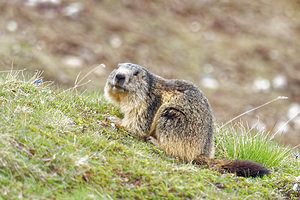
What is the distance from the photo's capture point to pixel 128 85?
726 centimetres

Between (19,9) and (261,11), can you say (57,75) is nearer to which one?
(19,9)

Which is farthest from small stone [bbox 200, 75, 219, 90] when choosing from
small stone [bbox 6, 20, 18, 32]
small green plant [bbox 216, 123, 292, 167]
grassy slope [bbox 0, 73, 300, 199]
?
grassy slope [bbox 0, 73, 300, 199]

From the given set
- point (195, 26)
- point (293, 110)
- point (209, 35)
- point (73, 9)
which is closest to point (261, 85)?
point (293, 110)

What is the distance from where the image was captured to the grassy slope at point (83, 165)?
4.79 metres

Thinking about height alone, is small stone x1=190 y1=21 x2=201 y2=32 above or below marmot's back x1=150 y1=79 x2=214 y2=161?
above

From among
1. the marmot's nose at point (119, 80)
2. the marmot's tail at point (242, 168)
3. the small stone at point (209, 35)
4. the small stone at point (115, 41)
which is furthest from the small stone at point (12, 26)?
the marmot's tail at point (242, 168)

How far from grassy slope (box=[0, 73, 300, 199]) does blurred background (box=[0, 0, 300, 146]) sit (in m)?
7.30

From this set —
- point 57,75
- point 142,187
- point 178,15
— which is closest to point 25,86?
point 142,187

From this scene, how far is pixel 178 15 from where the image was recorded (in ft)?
62.6

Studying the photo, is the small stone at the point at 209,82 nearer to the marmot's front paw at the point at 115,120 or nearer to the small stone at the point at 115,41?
the small stone at the point at 115,41

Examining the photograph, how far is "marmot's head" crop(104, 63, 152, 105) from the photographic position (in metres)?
7.23

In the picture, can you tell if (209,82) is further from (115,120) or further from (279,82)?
(115,120)

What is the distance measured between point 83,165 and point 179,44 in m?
12.8

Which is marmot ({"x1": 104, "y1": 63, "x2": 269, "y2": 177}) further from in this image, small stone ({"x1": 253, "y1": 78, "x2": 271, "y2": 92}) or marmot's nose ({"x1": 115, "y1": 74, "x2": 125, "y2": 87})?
small stone ({"x1": 253, "y1": 78, "x2": 271, "y2": 92})
